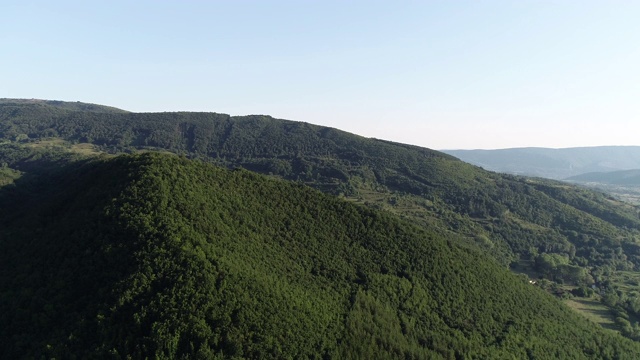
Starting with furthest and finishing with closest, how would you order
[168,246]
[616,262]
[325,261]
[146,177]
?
[616,262]
[325,261]
[146,177]
[168,246]

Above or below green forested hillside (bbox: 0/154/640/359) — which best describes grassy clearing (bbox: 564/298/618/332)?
below

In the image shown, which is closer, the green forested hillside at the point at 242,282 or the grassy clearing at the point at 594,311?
the green forested hillside at the point at 242,282

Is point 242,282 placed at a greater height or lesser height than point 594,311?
greater

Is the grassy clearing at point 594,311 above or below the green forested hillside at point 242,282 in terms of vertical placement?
below

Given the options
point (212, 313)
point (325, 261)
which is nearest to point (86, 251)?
point (212, 313)

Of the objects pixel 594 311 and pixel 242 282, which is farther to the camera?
pixel 594 311

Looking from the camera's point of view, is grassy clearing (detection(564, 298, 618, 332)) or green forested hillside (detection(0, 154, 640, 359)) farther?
grassy clearing (detection(564, 298, 618, 332))

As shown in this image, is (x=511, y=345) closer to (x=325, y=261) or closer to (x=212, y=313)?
(x=325, y=261)

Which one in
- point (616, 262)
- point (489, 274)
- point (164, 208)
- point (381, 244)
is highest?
point (164, 208)
